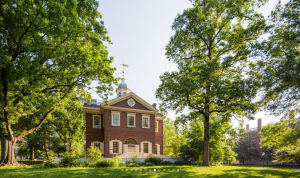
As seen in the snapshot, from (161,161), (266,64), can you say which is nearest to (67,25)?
(266,64)

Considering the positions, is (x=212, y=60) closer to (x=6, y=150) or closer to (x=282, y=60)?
(x=282, y=60)

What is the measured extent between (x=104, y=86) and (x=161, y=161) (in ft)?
Answer: 31.3

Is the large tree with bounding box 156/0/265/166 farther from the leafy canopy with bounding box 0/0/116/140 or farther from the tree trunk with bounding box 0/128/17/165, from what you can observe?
the tree trunk with bounding box 0/128/17/165

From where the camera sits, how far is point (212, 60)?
49.3 feet

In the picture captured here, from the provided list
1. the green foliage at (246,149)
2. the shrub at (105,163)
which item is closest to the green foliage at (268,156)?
the green foliage at (246,149)

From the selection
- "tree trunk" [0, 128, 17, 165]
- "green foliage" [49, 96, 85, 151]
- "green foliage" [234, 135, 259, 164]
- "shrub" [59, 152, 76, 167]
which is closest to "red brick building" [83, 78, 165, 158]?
"green foliage" [49, 96, 85, 151]

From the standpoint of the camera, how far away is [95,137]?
2723 centimetres

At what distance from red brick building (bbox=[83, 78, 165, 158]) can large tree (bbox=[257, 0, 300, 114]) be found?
19.0 meters

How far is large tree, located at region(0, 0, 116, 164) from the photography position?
984 cm

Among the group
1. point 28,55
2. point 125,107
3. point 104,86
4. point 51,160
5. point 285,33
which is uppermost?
point 285,33

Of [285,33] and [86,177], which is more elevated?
[285,33]

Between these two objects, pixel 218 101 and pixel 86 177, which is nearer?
pixel 86 177

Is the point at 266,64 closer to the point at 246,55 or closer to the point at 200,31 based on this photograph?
the point at 246,55

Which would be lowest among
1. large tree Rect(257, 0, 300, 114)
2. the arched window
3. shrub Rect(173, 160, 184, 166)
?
shrub Rect(173, 160, 184, 166)
